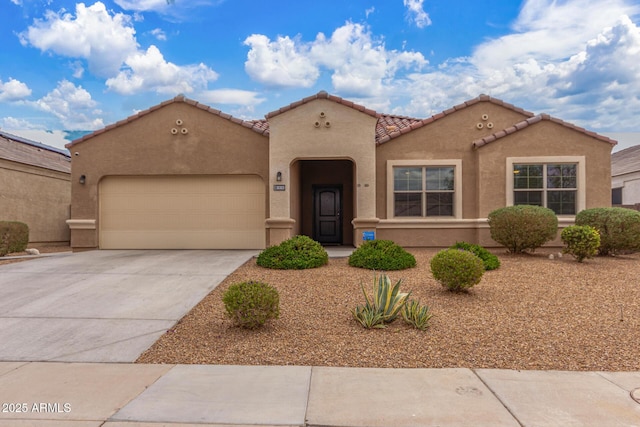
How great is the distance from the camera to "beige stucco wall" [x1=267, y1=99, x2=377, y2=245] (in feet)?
40.2

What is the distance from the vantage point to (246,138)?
1298 centimetres

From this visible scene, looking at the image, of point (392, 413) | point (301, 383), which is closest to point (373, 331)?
point (301, 383)

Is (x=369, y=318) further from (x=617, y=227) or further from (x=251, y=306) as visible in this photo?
(x=617, y=227)

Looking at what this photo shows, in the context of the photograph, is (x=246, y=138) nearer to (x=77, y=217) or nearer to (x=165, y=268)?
(x=165, y=268)

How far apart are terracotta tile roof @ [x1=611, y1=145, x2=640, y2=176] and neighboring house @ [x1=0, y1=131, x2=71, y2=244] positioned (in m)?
28.7

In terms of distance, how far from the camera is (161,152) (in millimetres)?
13109

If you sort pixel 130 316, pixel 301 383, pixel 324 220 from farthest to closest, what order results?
pixel 324 220, pixel 130 316, pixel 301 383

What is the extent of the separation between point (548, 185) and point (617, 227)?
242cm

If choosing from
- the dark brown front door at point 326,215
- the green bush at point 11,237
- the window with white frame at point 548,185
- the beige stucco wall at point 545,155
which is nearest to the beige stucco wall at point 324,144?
the dark brown front door at point 326,215

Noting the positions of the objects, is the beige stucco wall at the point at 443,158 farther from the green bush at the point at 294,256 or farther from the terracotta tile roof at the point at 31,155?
the terracotta tile roof at the point at 31,155

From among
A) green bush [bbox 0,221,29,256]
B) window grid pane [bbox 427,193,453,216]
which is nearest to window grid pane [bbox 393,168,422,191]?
window grid pane [bbox 427,193,453,216]

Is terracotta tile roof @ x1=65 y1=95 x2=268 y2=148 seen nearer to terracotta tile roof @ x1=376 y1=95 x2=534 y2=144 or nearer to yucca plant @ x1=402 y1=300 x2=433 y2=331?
terracotta tile roof @ x1=376 y1=95 x2=534 y2=144

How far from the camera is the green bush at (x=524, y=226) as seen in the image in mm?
10320

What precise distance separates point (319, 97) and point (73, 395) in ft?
33.4
